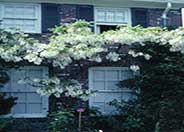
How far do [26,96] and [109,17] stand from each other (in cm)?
407

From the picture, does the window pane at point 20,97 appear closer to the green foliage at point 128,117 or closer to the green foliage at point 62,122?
the green foliage at point 62,122

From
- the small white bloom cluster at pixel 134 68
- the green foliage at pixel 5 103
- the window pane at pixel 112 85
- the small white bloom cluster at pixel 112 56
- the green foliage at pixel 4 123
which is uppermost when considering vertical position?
the small white bloom cluster at pixel 112 56

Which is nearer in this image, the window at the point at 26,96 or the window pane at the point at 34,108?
the window at the point at 26,96

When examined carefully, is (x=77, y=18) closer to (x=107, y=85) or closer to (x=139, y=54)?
(x=107, y=85)

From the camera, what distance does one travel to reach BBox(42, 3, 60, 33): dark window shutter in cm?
1611

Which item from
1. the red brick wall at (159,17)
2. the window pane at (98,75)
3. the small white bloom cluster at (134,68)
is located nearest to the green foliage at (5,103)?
the window pane at (98,75)

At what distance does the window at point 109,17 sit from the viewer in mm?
16812

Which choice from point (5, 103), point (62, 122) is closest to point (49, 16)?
point (5, 103)

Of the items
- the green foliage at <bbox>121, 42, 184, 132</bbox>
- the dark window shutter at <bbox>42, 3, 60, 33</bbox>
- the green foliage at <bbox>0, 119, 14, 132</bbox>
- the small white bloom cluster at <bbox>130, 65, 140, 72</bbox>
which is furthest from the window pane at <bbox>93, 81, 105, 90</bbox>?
the green foliage at <bbox>0, 119, 14, 132</bbox>

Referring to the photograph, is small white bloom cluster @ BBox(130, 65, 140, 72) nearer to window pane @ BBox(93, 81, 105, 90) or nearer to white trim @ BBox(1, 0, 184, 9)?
window pane @ BBox(93, 81, 105, 90)

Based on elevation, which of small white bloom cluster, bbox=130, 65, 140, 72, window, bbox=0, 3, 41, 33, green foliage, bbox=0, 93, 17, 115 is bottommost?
green foliage, bbox=0, 93, 17, 115

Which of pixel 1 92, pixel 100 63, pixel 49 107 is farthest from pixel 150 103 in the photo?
pixel 1 92

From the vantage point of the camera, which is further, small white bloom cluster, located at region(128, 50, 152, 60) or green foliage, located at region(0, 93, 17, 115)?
small white bloom cluster, located at region(128, 50, 152, 60)

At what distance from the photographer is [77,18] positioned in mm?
16500
